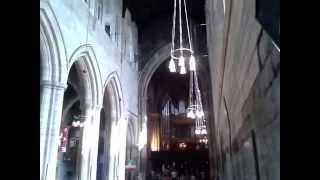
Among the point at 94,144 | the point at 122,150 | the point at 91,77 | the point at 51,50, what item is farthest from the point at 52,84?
the point at 122,150

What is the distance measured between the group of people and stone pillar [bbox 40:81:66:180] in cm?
1266

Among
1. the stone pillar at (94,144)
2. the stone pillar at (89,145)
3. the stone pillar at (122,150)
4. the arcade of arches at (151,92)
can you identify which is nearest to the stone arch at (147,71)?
the arcade of arches at (151,92)

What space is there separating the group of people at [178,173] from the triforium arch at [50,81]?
1278cm

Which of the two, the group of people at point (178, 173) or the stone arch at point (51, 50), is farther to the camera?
the group of people at point (178, 173)

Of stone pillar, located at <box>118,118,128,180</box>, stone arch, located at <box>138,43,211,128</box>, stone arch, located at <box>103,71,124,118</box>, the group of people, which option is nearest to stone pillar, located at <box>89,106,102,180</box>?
stone arch, located at <box>103,71,124,118</box>

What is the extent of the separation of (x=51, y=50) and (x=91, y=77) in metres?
3.01

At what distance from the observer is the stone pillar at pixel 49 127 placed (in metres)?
7.77

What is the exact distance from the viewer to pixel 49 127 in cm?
799

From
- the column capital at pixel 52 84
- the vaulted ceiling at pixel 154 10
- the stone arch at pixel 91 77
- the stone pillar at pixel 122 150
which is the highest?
the vaulted ceiling at pixel 154 10

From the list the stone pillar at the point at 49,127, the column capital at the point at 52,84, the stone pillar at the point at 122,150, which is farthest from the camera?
the stone pillar at the point at 122,150

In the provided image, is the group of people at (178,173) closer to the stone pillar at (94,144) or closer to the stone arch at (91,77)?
the stone pillar at (94,144)

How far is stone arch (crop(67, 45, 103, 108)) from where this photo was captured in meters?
10.8
